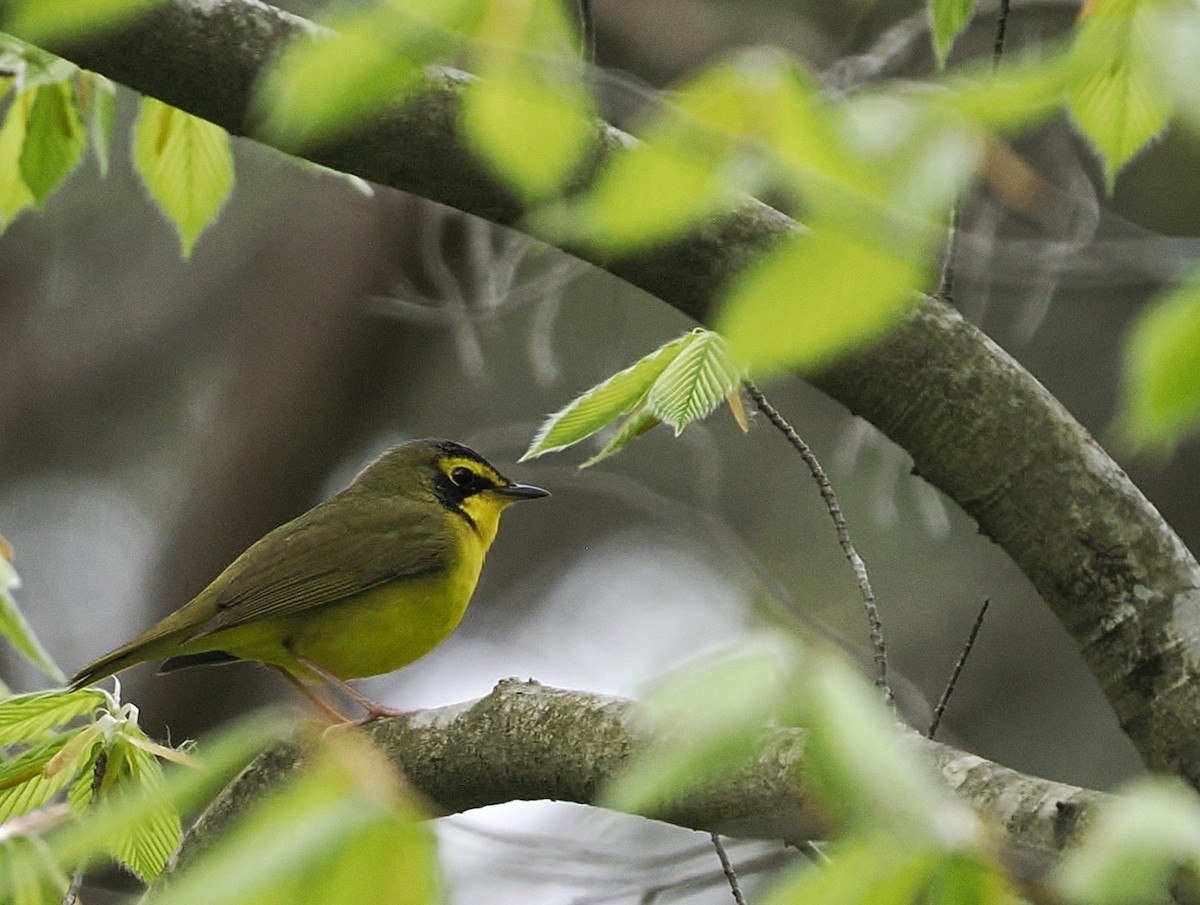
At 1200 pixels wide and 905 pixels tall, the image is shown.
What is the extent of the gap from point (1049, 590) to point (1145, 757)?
0.34 m

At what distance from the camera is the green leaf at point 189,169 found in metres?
4.00

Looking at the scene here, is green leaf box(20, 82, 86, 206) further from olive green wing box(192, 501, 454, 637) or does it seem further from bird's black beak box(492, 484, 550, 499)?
bird's black beak box(492, 484, 550, 499)

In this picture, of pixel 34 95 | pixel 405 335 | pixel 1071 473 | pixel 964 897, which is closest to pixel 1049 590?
pixel 1071 473

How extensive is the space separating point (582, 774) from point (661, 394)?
0.72 m

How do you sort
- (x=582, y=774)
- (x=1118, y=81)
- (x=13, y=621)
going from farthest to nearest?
(x=13, y=621) → (x=582, y=774) → (x=1118, y=81)

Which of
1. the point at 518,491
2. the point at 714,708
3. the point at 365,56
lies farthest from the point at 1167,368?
the point at 518,491

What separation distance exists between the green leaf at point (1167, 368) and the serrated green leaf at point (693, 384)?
1611mm

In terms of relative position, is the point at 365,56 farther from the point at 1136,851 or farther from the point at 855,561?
the point at 855,561

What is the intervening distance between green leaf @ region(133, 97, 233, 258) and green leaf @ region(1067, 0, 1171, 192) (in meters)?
2.24

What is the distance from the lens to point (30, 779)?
302cm

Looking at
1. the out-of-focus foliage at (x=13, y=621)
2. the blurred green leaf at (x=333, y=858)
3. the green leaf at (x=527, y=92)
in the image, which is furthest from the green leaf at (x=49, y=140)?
the blurred green leaf at (x=333, y=858)

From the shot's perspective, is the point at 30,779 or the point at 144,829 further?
the point at 144,829

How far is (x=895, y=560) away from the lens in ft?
34.3

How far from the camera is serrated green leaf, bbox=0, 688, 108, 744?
2.92 m
